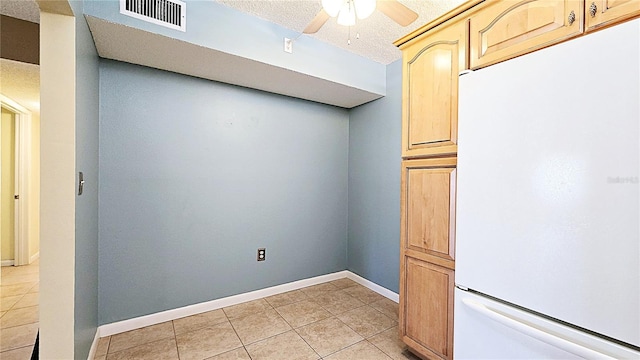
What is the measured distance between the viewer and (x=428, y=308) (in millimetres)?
1669

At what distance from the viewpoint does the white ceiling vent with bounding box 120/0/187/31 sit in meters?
1.64

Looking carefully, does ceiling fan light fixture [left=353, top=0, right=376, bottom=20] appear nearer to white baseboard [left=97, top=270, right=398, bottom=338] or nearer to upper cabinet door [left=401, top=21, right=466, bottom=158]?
upper cabinet door [left=401, top=21, right=466, bottom=158]

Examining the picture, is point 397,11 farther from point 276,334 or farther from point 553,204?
point 276,334

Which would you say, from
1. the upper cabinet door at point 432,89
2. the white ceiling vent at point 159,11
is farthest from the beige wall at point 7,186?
the upper cabinet door at point 432,89

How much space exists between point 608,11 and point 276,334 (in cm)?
259

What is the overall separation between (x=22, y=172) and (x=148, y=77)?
3069 millimetres

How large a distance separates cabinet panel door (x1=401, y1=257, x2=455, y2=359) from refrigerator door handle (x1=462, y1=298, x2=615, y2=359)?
0.29 meters

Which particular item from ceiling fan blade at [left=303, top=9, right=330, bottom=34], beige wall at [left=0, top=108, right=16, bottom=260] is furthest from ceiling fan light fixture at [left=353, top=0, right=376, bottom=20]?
beige wall at [left=0, top=108, right=16, bottom=260]

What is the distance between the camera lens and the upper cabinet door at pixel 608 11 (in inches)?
39.1

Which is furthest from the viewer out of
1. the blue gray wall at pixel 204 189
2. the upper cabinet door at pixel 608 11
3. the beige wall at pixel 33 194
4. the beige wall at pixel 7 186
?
the beige wall at pixel 33 194

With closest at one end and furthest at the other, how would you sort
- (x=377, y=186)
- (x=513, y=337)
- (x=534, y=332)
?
(x=534, y=332) < (x=513, y=337) < (x=377, y=186)

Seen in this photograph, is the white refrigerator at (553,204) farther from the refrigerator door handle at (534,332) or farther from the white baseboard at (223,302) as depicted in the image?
the white baseboard at (223,302)

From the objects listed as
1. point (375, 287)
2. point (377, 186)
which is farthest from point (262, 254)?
point (377, 186)

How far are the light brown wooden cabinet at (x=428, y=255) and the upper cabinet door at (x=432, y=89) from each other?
118 mm
